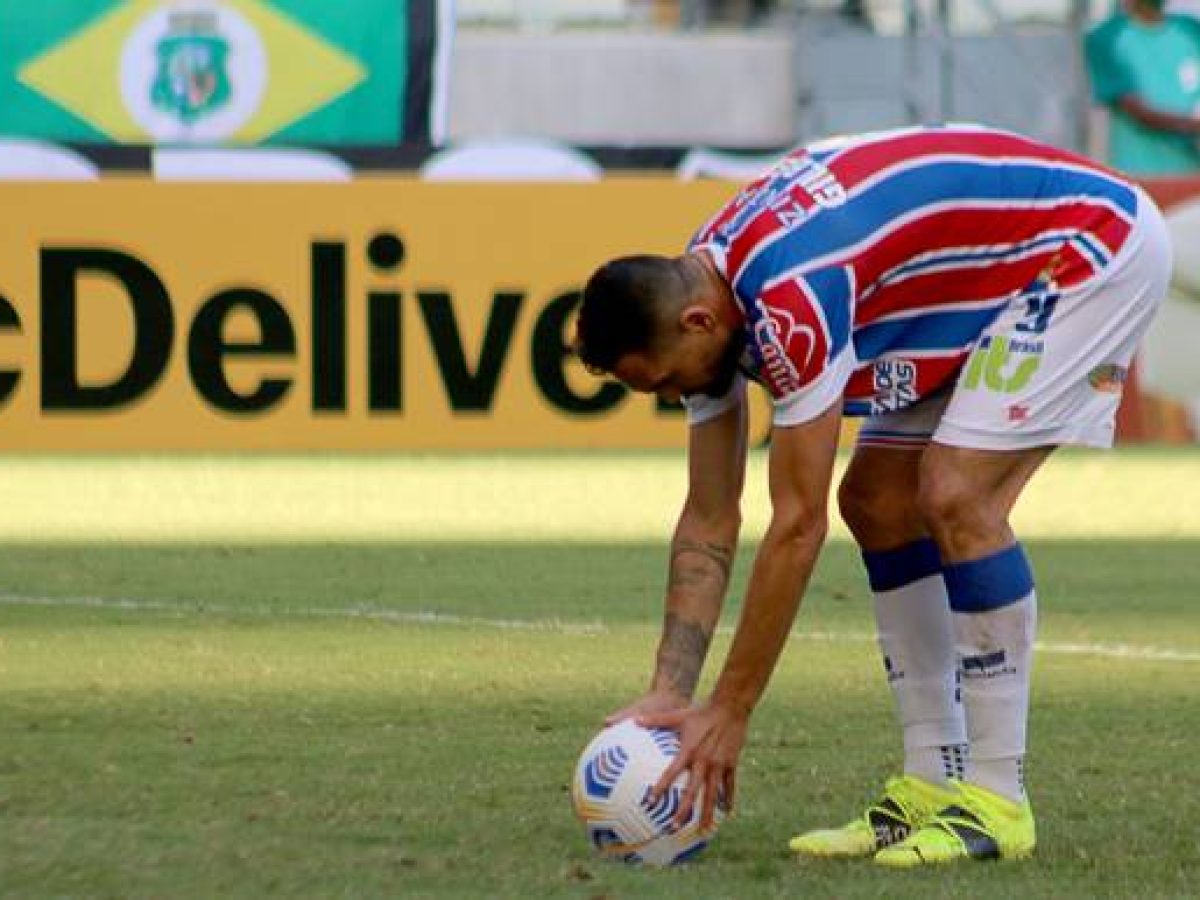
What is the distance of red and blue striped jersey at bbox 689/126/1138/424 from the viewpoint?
6621 millimetres

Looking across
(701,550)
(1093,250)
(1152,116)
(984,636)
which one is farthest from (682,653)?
(1152,116)

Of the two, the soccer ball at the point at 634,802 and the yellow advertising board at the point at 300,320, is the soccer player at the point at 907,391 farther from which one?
the yellow advertising board at the point at 300,320

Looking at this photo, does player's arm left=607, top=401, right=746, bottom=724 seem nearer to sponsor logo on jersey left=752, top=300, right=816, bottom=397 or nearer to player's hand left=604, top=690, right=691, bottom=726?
player's hand left=604, top=690, right=691, bottom=726

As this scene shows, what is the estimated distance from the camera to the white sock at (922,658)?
7.42 metres

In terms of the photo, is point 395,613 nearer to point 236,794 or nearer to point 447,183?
point 236,794

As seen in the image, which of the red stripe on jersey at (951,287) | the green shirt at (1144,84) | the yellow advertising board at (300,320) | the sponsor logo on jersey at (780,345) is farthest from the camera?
the green shirt at (1144,84)

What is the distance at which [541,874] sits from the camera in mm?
6812

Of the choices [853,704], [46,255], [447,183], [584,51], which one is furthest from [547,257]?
[853,704]

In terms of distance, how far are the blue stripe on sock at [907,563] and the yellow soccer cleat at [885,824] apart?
1.41ft

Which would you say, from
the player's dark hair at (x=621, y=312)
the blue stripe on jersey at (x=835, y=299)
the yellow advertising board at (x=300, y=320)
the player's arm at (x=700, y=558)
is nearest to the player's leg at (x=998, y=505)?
the player's arm at (x=700, y=558)

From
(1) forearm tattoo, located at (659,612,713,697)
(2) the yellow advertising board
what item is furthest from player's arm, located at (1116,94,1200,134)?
(1) forearm tattoo, located at (659,612,713,697)

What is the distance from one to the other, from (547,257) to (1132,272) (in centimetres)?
1419

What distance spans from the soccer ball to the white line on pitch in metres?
4.23

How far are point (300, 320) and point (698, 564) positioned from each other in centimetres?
1363
